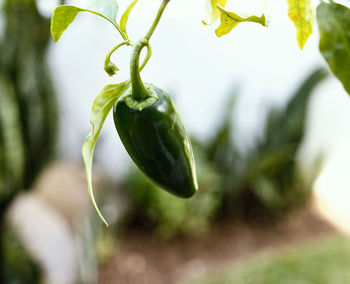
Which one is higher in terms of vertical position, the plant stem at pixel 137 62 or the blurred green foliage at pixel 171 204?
the plant stem at pixel 137 62

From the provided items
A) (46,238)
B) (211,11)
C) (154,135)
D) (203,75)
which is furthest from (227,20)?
(203,75)

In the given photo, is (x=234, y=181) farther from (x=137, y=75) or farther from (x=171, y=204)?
(x=137, y=75)

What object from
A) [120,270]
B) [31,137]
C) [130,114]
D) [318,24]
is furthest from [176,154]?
[31,137]

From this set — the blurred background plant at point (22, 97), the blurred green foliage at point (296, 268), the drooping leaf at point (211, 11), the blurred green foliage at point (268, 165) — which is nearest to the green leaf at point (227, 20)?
the drooping leaf at point (211, 11)

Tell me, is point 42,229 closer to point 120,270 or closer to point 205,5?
point 120,270

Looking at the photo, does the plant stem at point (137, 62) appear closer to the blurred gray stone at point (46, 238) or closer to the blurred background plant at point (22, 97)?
the blurred gray stone at point (46, 238)
